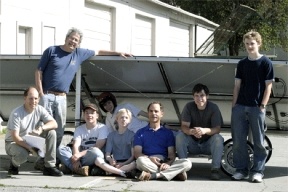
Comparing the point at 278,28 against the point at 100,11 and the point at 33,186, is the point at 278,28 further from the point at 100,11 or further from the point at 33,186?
the point at 33,186

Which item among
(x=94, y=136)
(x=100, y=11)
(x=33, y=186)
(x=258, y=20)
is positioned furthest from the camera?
(x=258, y=20)

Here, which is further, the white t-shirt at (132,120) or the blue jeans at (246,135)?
the white t-shirt at (132,120)

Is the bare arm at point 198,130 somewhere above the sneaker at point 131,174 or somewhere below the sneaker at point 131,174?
above

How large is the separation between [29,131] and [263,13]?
26.7 m

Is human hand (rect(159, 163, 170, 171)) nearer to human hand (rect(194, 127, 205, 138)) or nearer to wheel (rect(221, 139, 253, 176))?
human hand (rect(194, 127, 205, 138))

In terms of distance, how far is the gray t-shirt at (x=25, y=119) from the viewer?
990 cm

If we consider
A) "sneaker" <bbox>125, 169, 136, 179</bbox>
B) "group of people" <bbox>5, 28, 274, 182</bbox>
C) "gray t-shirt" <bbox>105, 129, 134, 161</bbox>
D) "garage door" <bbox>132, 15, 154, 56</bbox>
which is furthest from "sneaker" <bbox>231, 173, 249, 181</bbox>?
"garage door" <bbox>132, 15, 154, 56</bbox>

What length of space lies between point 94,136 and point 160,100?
1707 millimetres

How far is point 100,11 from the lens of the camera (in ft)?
74.7

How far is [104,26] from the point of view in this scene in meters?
23.2

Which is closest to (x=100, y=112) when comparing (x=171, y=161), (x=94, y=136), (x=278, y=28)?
(x=94, y=136)

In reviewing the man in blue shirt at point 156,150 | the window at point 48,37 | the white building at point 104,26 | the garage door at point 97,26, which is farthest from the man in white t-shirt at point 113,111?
the garage door at point 97,26

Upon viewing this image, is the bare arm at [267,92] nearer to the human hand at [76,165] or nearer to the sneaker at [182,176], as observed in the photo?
the sneaker at [182,176]

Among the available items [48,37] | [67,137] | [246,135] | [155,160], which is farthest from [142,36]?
[155,160]
